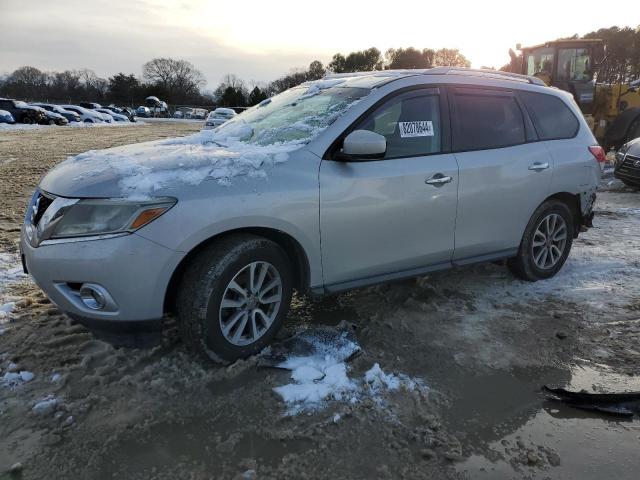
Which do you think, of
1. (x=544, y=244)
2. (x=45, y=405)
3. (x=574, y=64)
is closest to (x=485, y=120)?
(x=544, y=244)

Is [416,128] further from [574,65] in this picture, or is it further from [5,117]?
[5,117]

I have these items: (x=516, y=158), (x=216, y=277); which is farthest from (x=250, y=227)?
(x=516, y=158)

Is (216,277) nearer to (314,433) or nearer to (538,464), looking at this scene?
(314,433)

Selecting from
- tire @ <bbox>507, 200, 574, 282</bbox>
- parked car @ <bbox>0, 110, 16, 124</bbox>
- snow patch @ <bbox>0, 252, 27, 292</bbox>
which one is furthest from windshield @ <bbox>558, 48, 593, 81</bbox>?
parked car @ <bbox>0, 110, 16, 124</bbox>

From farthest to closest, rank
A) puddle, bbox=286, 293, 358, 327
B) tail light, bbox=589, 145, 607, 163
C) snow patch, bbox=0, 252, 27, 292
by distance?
tail light, bbox=589, 145, 607, 163
snow patch, bbox=0, 252, 27, 292
puddle, bbox=286, 293, 358, 327

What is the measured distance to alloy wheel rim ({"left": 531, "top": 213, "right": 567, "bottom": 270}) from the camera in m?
4.77

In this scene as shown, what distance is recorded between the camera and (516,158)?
4363 mm

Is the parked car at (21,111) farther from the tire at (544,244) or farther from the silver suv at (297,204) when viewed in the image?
the tire at (544,244)

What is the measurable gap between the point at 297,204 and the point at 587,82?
12697 millimetres

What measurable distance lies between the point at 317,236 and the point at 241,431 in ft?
4.19

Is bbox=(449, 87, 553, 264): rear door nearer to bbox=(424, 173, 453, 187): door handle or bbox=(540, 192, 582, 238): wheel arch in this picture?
bbox=(424, 173, 453, 187): door handle

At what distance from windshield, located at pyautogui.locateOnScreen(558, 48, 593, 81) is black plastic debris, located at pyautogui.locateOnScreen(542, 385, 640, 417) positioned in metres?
12.2

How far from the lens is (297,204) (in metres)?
3.21

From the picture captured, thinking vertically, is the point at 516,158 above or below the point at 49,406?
above
